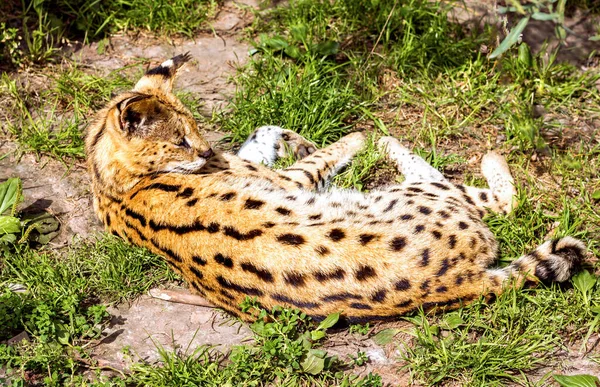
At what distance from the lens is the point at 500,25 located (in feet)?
24.5

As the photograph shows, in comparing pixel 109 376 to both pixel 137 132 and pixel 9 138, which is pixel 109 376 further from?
pixel 9 138

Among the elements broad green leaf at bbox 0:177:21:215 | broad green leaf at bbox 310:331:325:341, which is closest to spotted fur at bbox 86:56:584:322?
broad green leaf at bbox 310:331:325:341

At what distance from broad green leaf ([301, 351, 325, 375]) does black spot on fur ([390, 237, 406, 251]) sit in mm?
840

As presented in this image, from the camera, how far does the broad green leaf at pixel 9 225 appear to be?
5.63m

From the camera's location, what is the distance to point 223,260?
4.88m

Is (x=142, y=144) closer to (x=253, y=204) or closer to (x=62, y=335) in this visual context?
(x=253, y=204)

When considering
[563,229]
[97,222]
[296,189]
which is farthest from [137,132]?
[563,229]

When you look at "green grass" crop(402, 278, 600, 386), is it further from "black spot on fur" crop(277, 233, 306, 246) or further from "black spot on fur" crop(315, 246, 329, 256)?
"black spot on fur" crop(277, 233, 306, 246)

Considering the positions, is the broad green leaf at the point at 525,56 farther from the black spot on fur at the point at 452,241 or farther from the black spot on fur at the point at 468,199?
the black spot on fur at the point at 452,241

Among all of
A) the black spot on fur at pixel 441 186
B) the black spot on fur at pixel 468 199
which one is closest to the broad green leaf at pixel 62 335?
the black spot on fur at pixel 441 186

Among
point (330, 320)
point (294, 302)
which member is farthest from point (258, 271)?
point (330, 320)

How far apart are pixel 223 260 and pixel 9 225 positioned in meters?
1.85

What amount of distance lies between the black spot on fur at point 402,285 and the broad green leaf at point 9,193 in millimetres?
2990

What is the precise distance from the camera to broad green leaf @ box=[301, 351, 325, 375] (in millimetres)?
4758
